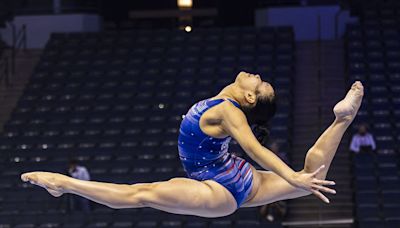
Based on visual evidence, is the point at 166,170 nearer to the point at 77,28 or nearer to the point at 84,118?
the point at 84,118

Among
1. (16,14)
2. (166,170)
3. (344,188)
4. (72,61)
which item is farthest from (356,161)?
(16,14)

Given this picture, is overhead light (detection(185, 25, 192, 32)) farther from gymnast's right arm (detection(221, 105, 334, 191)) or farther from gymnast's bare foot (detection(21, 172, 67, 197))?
gymnast's right arm (detection(221, 105, 334, 191))

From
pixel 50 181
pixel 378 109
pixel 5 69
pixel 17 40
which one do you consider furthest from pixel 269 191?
pixel 17 40

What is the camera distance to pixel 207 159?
6.72m

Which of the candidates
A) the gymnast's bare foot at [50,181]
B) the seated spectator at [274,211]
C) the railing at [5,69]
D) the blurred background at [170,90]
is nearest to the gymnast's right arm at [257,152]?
the gymnast's bare foot at [50,181]

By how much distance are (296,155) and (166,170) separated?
87.8 inches

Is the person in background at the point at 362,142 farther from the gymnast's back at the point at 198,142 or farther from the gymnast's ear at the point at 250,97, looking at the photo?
the gymnast's ear at the point at 250,97

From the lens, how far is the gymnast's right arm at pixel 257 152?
5.91 meters

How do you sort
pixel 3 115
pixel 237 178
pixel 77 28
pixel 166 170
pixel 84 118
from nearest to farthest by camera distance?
pixel 237 178 < pixel 166 170 < pixel 84 118 < pixel 3 115 < pixel 77 28

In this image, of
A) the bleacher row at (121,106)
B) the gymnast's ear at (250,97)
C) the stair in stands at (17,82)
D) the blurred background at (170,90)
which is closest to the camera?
the gymnast's ear at (250,97)

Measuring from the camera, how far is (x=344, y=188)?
1423 centimetres

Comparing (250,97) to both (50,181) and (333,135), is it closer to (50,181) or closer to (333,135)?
(333,135)

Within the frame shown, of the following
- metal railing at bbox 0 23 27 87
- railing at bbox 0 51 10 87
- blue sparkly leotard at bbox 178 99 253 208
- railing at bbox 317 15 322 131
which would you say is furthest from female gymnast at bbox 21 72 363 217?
metal railing at bbox 0 23 27 87

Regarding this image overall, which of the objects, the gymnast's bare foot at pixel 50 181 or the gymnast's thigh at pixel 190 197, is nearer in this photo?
the gymnast's thigh at pixel 190 197
